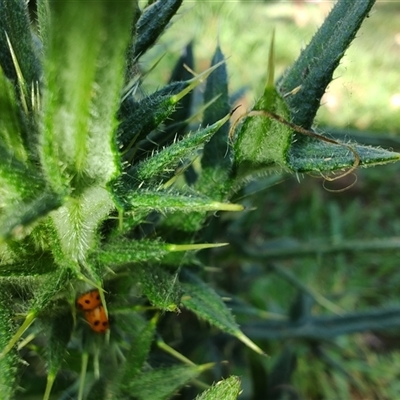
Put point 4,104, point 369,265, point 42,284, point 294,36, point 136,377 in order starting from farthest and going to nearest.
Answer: point 294,36
point 369,265
point 136,377
point 42,284
point 4,104

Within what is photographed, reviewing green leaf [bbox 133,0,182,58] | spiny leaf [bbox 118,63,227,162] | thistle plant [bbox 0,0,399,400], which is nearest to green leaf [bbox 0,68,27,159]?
thistle plant [bbox 0,0,399,400]

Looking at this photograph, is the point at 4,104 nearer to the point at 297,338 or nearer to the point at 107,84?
the point at 107,84

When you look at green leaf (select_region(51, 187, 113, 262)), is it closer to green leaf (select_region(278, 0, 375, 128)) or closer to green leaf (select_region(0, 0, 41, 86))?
green leaf (select_region(0, 0, 41, 86))

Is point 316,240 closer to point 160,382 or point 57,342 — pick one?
point 160,382

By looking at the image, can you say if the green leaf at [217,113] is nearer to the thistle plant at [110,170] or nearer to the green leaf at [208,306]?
the thistle plant at [110,170]


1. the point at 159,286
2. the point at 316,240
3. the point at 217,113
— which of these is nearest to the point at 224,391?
the point at 159,286

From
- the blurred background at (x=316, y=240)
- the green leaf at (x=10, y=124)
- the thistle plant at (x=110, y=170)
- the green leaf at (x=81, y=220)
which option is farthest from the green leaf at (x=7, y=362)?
the blurred background at (x=316, y=240)

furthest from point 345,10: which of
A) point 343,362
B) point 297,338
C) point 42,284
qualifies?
point 343,362
